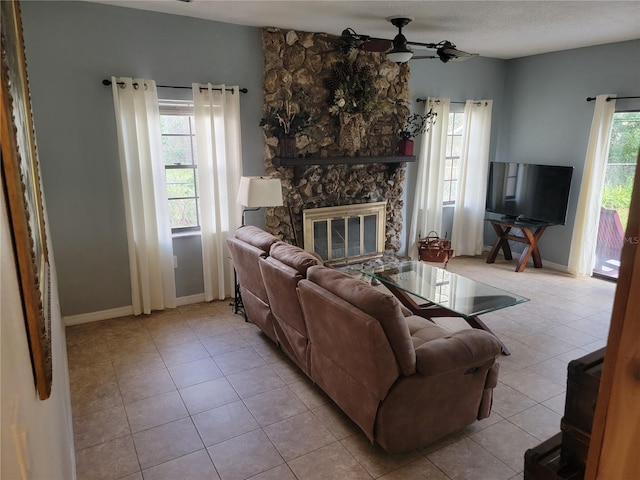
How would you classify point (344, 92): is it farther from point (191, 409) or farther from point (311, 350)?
point (191, 409)

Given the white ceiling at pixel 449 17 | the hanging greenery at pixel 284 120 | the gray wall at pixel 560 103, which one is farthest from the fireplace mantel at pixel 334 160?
the gray wall at pixel 560 103

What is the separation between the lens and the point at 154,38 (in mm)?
3830

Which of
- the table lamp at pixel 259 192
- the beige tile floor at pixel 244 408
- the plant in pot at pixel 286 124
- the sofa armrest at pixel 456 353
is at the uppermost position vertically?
the plant in pot at pixel 286 124

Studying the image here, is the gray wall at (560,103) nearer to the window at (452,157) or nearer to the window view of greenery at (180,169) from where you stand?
the window at (452,157)

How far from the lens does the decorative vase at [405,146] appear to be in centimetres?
534

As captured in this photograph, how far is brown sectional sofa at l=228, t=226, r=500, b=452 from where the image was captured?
6.93 ft

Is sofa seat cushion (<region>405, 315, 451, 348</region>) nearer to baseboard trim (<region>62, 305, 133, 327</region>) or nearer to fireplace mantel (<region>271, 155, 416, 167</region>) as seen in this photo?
fireplace mantel (<region>271, 155, 416, 167</region>)

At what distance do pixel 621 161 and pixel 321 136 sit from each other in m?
3.51

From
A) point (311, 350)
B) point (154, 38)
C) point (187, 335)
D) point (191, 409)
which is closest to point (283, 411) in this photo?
point (311, 350)

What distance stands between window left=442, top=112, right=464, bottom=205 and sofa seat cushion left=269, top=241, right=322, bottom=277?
11.9 ft

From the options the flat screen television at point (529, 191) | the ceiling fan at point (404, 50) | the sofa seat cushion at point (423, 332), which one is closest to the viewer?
the sofa seat cushion at point (423, 332)

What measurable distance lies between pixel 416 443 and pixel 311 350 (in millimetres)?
826

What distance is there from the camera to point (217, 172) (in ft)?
14.0

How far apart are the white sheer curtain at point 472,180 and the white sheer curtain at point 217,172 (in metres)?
3.28
